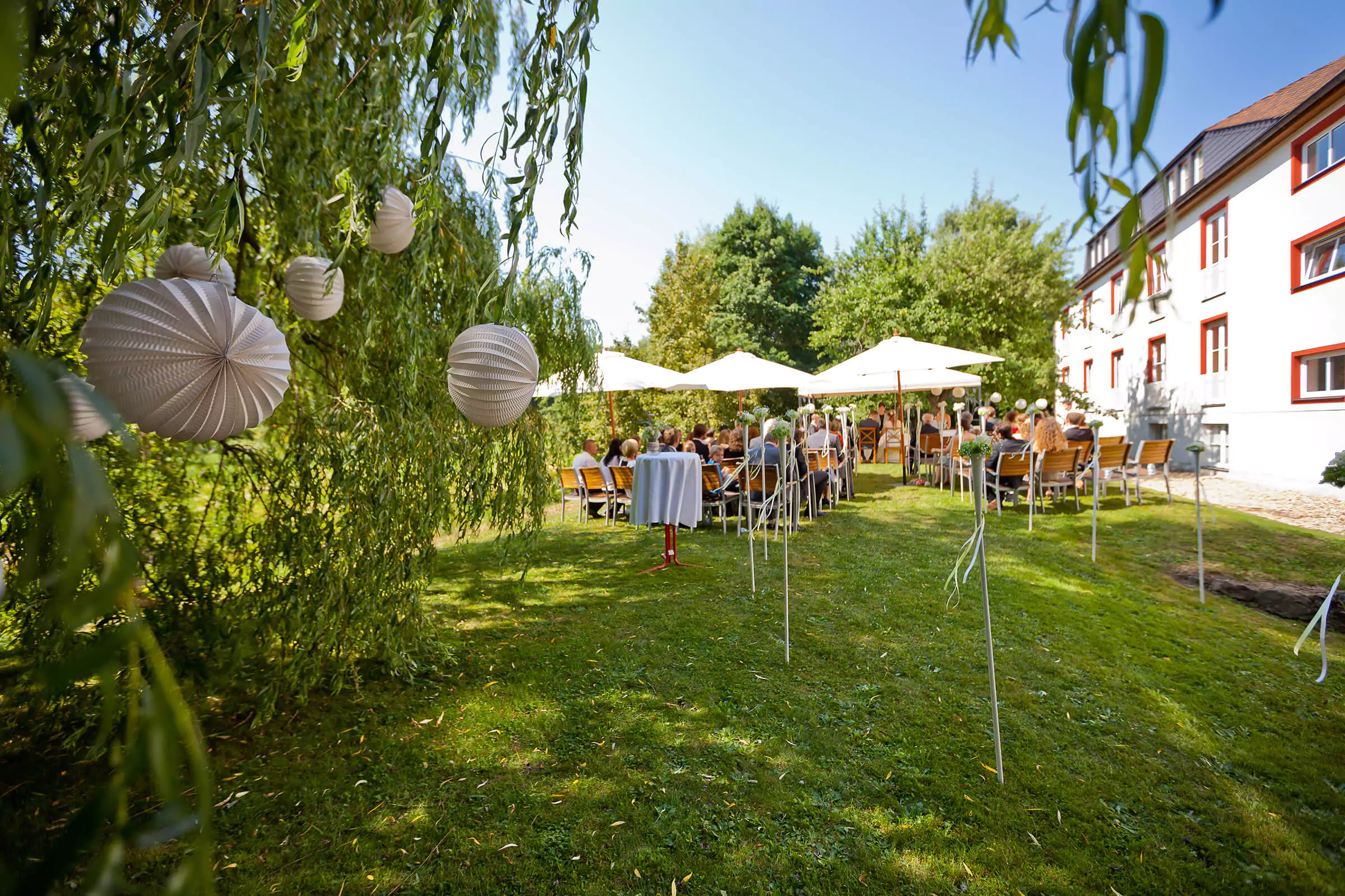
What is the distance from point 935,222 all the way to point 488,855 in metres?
27.9

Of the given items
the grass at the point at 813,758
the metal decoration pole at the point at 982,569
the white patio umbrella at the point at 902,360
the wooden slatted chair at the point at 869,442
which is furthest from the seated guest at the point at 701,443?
the wooden slatted chair at the point at 869,442

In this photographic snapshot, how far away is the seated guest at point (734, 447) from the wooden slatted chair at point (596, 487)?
1917mm

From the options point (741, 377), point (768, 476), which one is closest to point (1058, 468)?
point (768, 476)

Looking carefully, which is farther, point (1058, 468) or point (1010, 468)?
point (1010, 468)

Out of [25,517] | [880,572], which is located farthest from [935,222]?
[25,517]

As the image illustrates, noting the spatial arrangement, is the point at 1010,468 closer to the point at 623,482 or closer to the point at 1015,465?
the point at 1015,465

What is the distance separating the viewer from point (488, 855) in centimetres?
270

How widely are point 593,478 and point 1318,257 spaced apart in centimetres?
1369

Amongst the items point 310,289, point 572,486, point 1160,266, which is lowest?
point 572,486

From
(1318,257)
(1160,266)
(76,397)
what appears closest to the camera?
(76,397)

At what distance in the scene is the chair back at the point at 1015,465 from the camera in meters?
9.34

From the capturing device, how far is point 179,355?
7.64 feet

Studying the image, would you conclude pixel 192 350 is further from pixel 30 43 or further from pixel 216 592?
pixel 216 592

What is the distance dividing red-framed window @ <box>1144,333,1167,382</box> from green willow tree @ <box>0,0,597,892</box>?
20.2m
